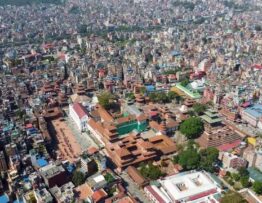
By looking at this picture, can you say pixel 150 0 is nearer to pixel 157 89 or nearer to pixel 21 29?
pixel 21 29

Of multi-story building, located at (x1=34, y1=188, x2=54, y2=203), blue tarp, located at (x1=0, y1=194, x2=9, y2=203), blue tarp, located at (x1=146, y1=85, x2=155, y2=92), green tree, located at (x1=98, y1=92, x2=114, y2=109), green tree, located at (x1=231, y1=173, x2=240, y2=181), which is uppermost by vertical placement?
green tree, located at (x1=98, y1=92, x2=114, y2=109)

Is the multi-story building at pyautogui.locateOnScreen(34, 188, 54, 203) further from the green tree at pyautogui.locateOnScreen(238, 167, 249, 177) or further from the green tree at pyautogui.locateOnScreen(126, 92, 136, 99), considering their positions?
the green tree at pyautogui.locateOnScreen(126, 92, 136, 99)

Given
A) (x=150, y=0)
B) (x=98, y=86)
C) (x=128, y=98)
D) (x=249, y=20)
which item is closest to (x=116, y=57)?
(x=98, y=86)

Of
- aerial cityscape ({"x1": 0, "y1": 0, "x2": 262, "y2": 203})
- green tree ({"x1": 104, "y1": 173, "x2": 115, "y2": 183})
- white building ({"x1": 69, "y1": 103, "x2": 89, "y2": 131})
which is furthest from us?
white building ({"x1": 69, "y1": 103, "x2": 89, "y2": 131})

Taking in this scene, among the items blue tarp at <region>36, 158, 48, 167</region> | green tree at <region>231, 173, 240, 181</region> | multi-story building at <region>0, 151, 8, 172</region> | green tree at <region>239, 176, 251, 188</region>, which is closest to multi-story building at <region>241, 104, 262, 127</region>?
green tree at <region>231, 173, 240, 181</region>

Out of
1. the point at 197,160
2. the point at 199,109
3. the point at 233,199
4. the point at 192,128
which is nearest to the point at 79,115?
the point at 192,128

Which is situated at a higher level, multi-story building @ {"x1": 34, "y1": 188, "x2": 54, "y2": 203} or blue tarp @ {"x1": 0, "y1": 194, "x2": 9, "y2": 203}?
multi-story building @ {"x1": 34, "y1": 188, "x2": 54, "y2": 203}
